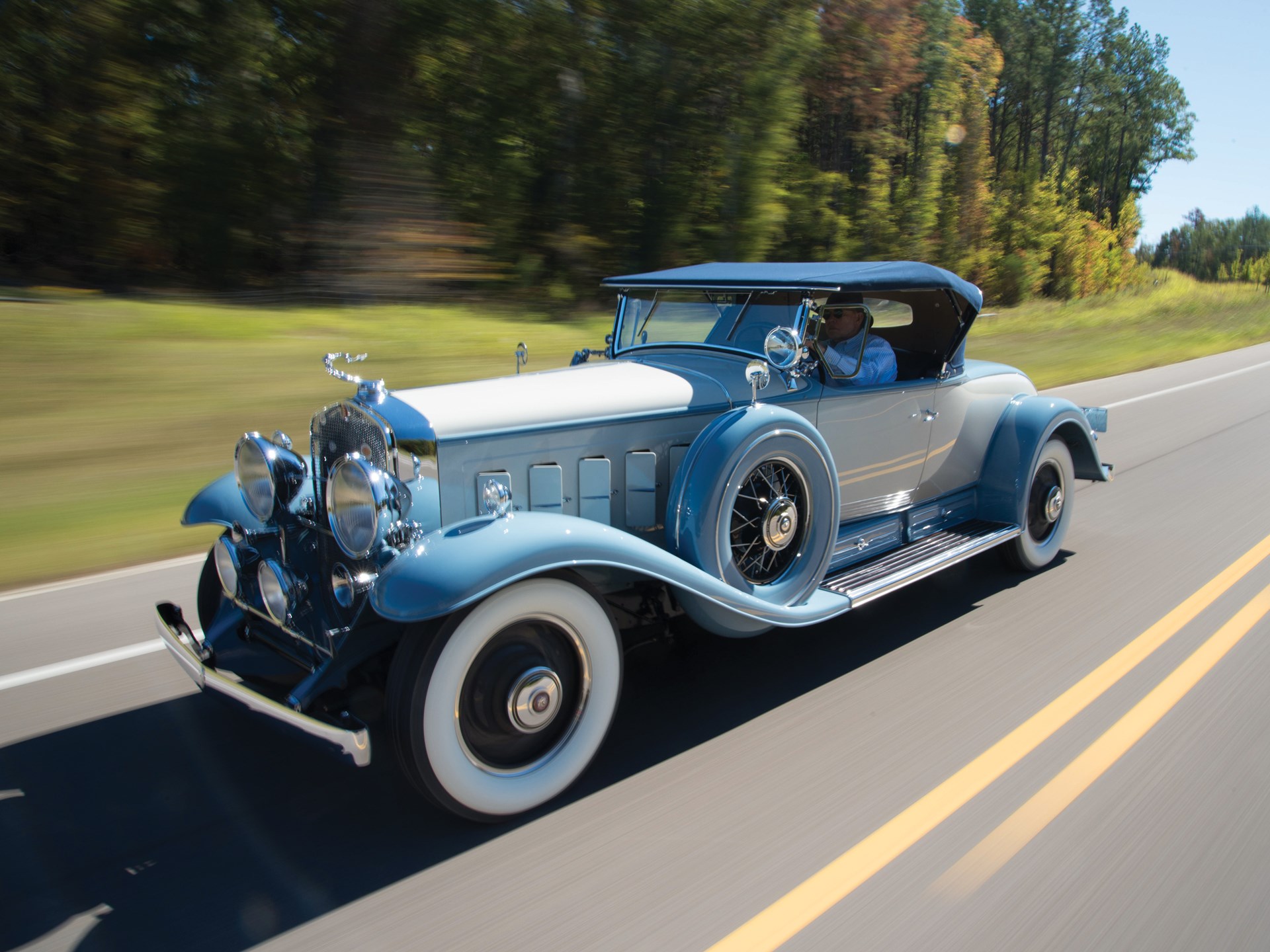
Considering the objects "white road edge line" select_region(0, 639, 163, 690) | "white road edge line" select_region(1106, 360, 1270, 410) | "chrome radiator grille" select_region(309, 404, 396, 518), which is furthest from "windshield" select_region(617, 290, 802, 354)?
"white road edge line" select_region(1106, 360, 1270, 410)

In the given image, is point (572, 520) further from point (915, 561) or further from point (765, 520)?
point (915, 561)

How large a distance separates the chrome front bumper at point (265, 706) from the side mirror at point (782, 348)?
2081 millimetres

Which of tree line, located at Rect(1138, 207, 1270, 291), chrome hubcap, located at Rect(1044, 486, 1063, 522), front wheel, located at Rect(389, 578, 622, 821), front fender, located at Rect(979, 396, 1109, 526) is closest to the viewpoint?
front wheel, located at Rect(389, 578, 622, 821)

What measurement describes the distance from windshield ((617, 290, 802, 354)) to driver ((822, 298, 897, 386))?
0.23 metres

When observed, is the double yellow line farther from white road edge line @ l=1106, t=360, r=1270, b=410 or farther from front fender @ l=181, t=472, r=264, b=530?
white road edge line @ l=1106, t=360, r=1270, b=410

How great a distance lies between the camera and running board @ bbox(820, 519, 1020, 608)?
13.2 feet

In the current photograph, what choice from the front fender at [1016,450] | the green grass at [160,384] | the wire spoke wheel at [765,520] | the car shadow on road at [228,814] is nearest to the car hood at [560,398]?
the wire spoke wheel at [765,520]

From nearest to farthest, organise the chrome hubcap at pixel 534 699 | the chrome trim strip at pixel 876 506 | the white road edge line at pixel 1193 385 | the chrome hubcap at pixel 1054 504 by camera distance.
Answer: the chrome hubcap at pixel 534 699
the chrome trim strip at pixel 876 506
the chrome hubcap at pixel 1054 504
the white road edge line at pixel 1193 385

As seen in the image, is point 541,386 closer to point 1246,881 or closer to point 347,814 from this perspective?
point 347,814

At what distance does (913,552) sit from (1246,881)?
2168mm

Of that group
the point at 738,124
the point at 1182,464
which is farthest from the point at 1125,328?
the point at 1182,464

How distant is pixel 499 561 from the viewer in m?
2.73

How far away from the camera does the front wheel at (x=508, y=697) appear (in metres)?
2.73

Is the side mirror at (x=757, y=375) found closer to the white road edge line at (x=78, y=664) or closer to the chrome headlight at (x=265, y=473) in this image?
the chrome headlight at (x=265, y=473)
